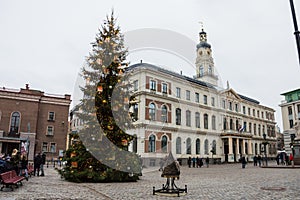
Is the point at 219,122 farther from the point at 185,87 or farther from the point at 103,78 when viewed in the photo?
the point at 103,78

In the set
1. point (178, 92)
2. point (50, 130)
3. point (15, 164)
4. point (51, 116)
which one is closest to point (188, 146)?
point (178, 92)

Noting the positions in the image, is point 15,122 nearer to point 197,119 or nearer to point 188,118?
point 188,118

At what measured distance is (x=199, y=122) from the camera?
45.6m

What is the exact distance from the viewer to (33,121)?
1626 inches

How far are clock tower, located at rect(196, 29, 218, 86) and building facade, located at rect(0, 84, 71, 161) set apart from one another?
89.3 feet

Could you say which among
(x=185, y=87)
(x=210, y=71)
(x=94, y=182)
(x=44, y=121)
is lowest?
(x=94, y=182)

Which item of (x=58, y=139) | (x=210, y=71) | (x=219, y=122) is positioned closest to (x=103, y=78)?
(x=58, y=139)

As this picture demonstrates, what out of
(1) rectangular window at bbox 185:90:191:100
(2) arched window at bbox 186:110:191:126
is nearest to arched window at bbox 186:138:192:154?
(2) arched window at bbox 186:110:191:126

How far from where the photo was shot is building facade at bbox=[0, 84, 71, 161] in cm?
3969

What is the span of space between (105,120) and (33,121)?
3071 centimetres

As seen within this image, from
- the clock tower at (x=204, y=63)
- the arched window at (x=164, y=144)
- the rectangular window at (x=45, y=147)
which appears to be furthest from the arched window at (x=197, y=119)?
the rectangular window at (x=45, y=147)

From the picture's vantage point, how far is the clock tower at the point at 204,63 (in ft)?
178

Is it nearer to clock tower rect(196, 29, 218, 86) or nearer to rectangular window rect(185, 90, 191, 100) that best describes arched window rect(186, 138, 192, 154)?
rectangular window rect(185, 90, 191, 100)

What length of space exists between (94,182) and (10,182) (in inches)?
191
